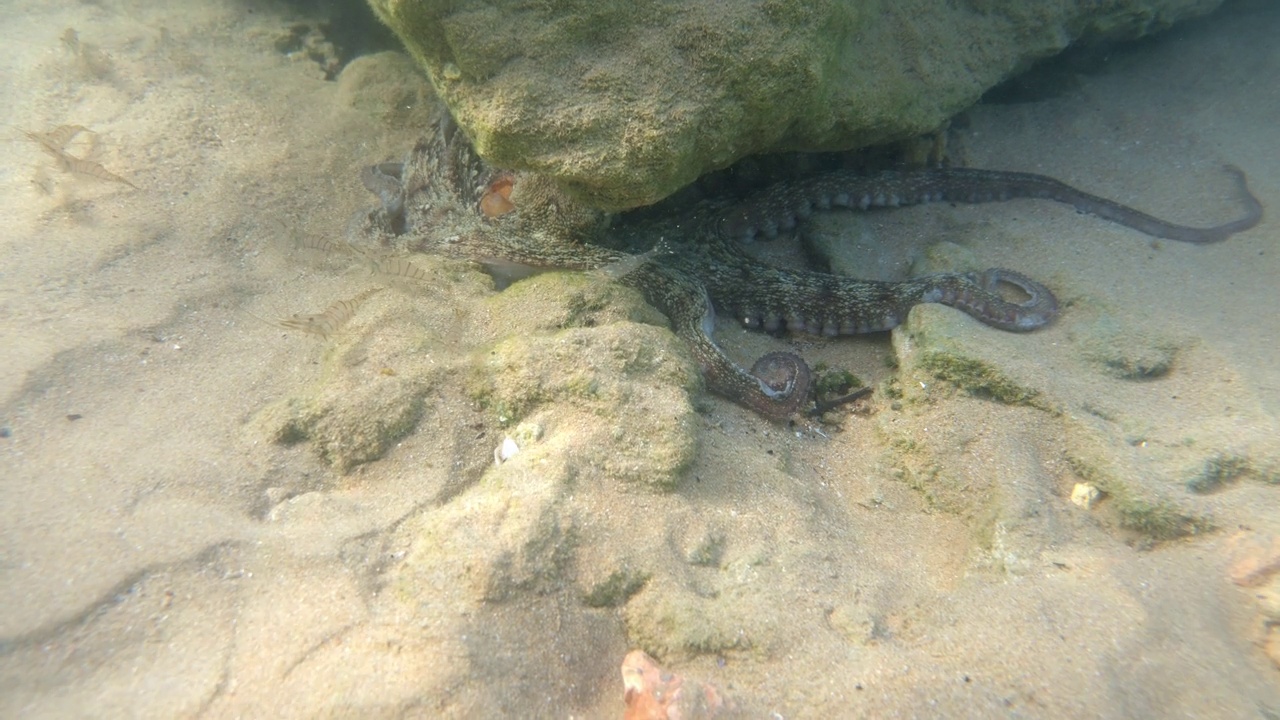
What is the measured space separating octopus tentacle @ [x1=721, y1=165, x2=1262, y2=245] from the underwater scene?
4 centimetres

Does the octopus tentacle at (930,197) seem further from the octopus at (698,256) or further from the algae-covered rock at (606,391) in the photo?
the algae-covered rock at (606,391)

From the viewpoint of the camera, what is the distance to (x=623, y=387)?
10.1 feet

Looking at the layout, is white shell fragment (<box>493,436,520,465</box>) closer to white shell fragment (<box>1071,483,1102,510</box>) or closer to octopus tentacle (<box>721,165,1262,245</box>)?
octopus tentacle (<box>721,165,1262,245</box>)

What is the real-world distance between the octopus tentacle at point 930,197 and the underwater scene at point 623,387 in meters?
0.04

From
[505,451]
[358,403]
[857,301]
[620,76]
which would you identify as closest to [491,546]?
[505,451]

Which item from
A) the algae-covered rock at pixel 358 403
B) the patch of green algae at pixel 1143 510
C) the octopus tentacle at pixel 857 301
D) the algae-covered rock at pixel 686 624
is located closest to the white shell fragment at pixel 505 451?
the algae-covered rock at pixel 358 403

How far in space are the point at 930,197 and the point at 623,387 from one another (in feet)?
13.3

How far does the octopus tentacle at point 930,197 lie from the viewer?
5090mm

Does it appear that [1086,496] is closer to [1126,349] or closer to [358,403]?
[1126,349]

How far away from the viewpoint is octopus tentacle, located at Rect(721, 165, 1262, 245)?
5.09m

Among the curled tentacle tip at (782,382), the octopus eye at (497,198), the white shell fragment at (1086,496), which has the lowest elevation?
the white shell fragment at (1086,496)

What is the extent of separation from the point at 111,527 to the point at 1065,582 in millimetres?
3950

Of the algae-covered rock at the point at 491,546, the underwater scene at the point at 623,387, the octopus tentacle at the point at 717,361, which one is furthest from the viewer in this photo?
the octopus tentacle at the point at 717,361

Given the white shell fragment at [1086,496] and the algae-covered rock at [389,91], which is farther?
the algae-covered rock at [389,91]
